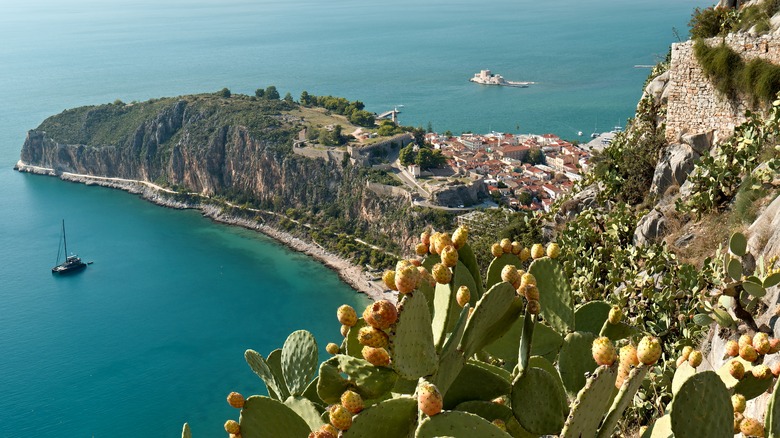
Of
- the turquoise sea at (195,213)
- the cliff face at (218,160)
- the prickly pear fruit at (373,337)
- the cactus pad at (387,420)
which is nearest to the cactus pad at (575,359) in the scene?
the cactus pad at (387,420)

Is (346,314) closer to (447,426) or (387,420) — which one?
(387,420)

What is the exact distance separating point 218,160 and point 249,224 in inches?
355

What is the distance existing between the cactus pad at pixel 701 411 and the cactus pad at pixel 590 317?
86cm

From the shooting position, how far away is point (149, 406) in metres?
24.7

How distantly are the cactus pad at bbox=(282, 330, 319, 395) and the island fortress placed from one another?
238ft

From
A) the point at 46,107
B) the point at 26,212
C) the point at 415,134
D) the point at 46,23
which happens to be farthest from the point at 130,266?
the point at 46,23

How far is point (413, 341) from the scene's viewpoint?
5.46 ft

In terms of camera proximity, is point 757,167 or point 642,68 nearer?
point 757,167

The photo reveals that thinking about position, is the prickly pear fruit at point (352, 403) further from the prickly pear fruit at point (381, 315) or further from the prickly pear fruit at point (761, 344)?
the prickly pear fruit at point (761, 344)

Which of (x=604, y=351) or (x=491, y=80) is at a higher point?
(x=604, y=351)

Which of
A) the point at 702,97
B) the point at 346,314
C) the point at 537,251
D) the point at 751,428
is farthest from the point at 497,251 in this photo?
the point at 702,97

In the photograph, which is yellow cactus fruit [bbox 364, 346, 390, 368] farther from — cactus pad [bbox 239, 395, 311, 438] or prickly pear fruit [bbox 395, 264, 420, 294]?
cactus pad [bbox 239, 395, 311, 438]

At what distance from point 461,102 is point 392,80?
1549cm

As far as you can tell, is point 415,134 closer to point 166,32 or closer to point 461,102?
point 461,102
